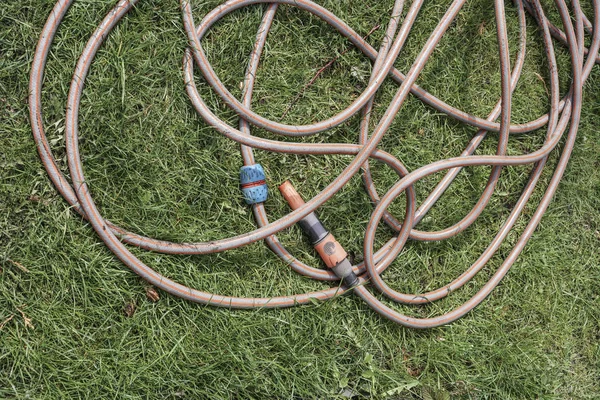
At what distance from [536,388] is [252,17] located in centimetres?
197

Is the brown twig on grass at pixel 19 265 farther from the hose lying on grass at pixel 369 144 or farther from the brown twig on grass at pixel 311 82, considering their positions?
the brown twig on grass at pixel 311 82

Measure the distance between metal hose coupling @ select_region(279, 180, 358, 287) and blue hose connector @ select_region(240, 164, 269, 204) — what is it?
89 mm

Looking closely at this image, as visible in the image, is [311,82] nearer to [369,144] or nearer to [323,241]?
[369,144]

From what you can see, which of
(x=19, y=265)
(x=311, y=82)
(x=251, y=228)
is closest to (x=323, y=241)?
(x=251, y=228)

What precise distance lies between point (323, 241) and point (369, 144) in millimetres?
429

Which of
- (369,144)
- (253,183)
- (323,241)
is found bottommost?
(323,241)

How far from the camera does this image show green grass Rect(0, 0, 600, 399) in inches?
75.9

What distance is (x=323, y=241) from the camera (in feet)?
6.83

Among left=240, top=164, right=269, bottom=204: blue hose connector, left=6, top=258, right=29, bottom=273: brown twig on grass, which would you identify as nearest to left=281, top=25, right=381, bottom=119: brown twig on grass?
left=240, top=164, right=269, bottom=204: blue hose connector

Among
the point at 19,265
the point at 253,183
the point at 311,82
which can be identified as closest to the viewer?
the point at 19,265

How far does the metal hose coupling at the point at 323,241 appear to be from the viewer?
2.07 m

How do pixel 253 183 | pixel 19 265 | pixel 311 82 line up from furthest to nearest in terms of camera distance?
pixel 311 82
pixel 253 183
pixel 19 265

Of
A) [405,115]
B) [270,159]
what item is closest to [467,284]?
[405,115]

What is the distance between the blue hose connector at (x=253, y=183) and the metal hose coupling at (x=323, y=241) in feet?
0.29
